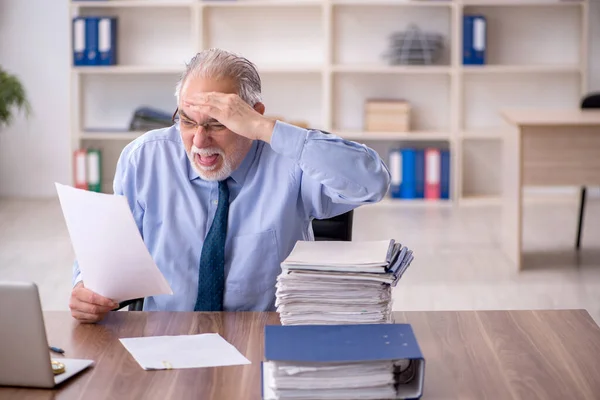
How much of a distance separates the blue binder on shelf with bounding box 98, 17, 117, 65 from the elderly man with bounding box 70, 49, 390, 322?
14.4 feet

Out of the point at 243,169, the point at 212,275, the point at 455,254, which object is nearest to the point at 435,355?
the point at 212,275

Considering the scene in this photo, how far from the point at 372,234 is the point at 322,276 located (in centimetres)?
384

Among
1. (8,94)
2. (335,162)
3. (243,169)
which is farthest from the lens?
(8,94)

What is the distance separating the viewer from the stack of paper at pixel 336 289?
180 cm

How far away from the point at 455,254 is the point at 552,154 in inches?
29.7

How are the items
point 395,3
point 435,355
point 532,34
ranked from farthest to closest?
point 532,34 < point 395,3 < point 435,355

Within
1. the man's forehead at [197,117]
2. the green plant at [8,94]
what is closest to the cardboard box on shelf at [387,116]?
the green plant at [8,94]

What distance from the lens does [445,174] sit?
6.66 metres

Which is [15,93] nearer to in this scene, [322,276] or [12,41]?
[12,41]

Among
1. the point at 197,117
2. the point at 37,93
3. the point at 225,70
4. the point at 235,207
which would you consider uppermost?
the point at 37,93

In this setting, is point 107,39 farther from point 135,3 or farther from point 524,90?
point 524,90

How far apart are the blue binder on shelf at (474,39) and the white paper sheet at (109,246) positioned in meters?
4.89

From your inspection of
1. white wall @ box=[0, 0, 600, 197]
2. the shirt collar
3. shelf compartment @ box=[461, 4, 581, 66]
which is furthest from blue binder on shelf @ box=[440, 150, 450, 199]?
the shirt collar

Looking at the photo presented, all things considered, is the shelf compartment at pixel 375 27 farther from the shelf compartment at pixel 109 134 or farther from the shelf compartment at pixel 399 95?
the shelf compartment at pixel 109 134
